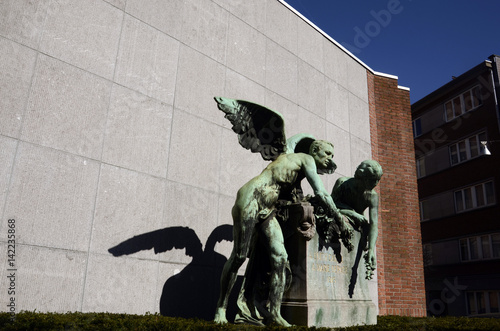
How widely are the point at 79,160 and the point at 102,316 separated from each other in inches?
93.0

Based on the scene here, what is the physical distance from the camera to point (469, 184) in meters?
23.3

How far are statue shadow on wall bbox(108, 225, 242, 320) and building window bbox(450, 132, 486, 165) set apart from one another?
20.3m

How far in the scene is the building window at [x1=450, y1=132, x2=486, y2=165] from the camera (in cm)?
2294

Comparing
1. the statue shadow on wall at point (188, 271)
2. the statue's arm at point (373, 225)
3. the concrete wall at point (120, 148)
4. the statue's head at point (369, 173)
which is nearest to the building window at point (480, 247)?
the concrete wall at point (120, 148)

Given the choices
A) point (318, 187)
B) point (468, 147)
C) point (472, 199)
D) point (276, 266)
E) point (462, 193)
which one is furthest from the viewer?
point (462, 193)

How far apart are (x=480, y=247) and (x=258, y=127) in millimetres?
20786

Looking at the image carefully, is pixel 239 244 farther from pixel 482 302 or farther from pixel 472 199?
pixel 472 199

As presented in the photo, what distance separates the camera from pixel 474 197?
22.9 m

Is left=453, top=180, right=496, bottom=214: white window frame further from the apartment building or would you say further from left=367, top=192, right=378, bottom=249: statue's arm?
left=367, top=192, right=378, bottom=249: statue's arm

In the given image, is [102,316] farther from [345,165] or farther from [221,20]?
[345,165]

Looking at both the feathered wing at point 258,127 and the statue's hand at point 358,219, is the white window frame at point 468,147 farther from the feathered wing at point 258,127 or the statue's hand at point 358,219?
the feathered wing at point 258,127

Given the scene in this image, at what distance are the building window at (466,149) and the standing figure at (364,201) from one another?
1903cm

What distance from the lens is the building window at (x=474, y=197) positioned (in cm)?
2208

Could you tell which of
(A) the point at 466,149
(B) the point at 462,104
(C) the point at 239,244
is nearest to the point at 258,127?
(C) the point at 239,244
